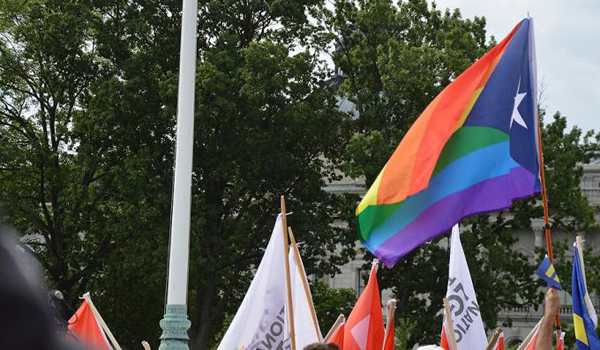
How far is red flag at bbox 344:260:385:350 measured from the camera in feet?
42.9

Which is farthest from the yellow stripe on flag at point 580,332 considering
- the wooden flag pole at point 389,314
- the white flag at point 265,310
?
the white flag at point 265,310

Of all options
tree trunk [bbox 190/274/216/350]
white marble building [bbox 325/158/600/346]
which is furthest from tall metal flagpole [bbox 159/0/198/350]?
white marble building [bbox 325/158/600/346]

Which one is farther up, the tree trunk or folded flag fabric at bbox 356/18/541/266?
folded flag fabric at bbox 356/18/541/266

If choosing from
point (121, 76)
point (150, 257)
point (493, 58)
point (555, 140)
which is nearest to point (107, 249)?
point (150, 257)

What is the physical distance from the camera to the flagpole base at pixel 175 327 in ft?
33.7

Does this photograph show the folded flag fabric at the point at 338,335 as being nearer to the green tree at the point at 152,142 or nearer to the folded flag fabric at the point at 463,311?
the folded flag fabric at the point at 463,311

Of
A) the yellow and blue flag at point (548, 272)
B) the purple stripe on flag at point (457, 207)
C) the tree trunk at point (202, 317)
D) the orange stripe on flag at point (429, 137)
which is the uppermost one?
the orange stripe on flag at point (429, 137)

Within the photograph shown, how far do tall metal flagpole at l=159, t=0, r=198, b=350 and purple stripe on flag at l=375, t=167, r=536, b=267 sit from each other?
123 inches

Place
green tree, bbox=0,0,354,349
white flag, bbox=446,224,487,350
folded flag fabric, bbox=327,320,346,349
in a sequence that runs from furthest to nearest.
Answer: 1. green tree, bbox=0,0,354,349
2. white flag, bbox=446,224,487,350
3. folded flag fabric, bbox=327,320,346,349

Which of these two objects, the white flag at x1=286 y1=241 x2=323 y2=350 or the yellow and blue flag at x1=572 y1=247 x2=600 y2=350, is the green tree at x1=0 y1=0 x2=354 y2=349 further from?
the yellow and blue flag at x1=572 y1=247 x2=600 y2=350

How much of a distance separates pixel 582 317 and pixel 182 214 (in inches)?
169

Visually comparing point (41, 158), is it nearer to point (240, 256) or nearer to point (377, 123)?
point (240, 256)

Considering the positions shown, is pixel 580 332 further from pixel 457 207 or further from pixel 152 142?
pixel 152 142

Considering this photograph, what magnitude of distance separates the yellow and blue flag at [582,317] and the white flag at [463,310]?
3350 millimetres
